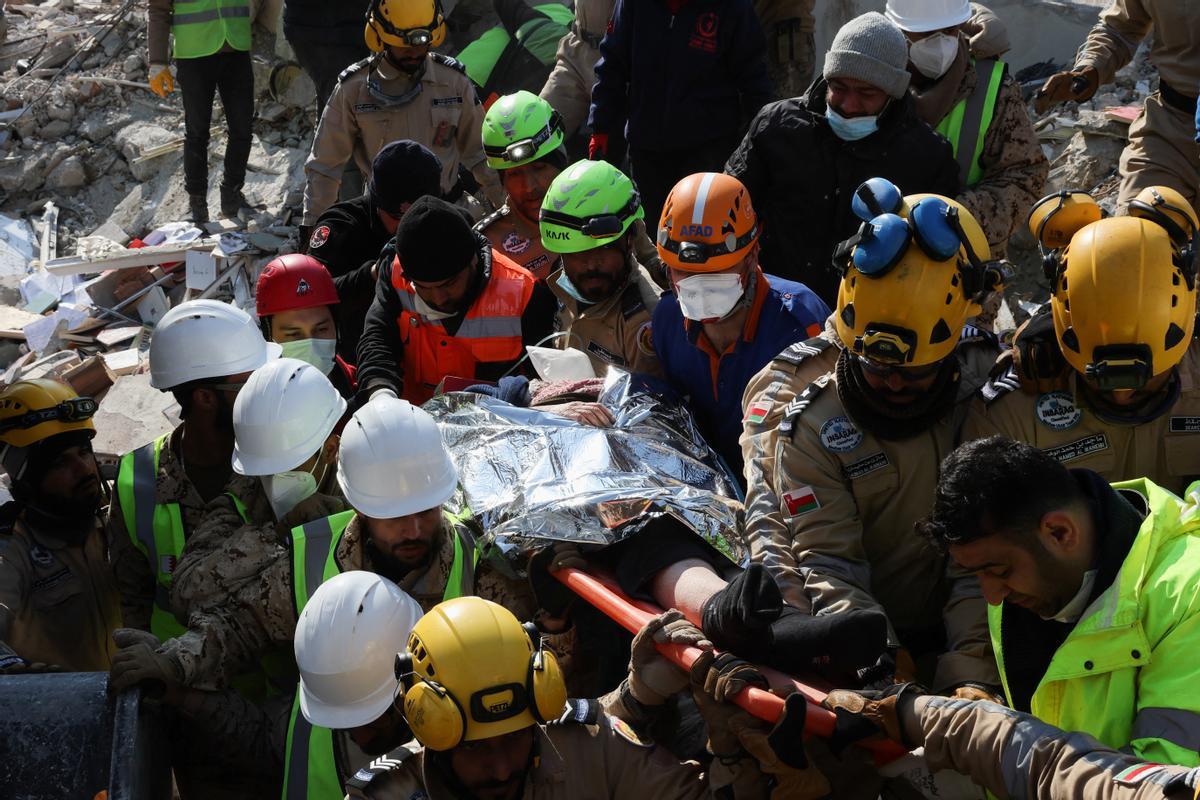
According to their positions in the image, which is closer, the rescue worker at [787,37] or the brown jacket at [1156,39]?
the brown jacket at [1156,39]

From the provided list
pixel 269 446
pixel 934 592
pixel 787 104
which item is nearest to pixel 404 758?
pixel 269 446

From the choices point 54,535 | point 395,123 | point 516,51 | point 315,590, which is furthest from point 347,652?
point 516,51

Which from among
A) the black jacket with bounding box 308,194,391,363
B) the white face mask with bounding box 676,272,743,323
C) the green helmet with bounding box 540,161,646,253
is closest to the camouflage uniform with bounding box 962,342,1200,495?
the white face mask with bounding box 676,272,743,323

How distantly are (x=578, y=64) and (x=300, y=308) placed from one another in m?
3.08

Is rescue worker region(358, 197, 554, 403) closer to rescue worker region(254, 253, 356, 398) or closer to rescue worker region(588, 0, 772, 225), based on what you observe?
rescue worker region(254, 253, 356, 398)

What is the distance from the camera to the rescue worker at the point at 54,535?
4.22m

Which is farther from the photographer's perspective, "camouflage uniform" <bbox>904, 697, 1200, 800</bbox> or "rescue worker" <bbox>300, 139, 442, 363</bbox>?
"rescue worker" <bbox>300, 139, 442, 363</bbox>

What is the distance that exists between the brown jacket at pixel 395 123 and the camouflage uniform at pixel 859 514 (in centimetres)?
380

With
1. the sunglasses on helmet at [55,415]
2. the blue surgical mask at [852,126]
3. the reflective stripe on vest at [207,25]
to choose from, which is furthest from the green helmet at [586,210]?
the reflective stripe on vest at [207,25]

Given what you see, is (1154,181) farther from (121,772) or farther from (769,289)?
(121,772)

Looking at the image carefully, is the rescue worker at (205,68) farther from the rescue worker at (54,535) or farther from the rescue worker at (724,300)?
the rescue worker at (724,300)

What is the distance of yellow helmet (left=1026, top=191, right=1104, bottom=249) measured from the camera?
3814 millimetres

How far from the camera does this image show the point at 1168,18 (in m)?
5.50

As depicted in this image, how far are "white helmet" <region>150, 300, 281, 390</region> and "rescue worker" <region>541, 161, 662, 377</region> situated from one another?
127 centimetres
